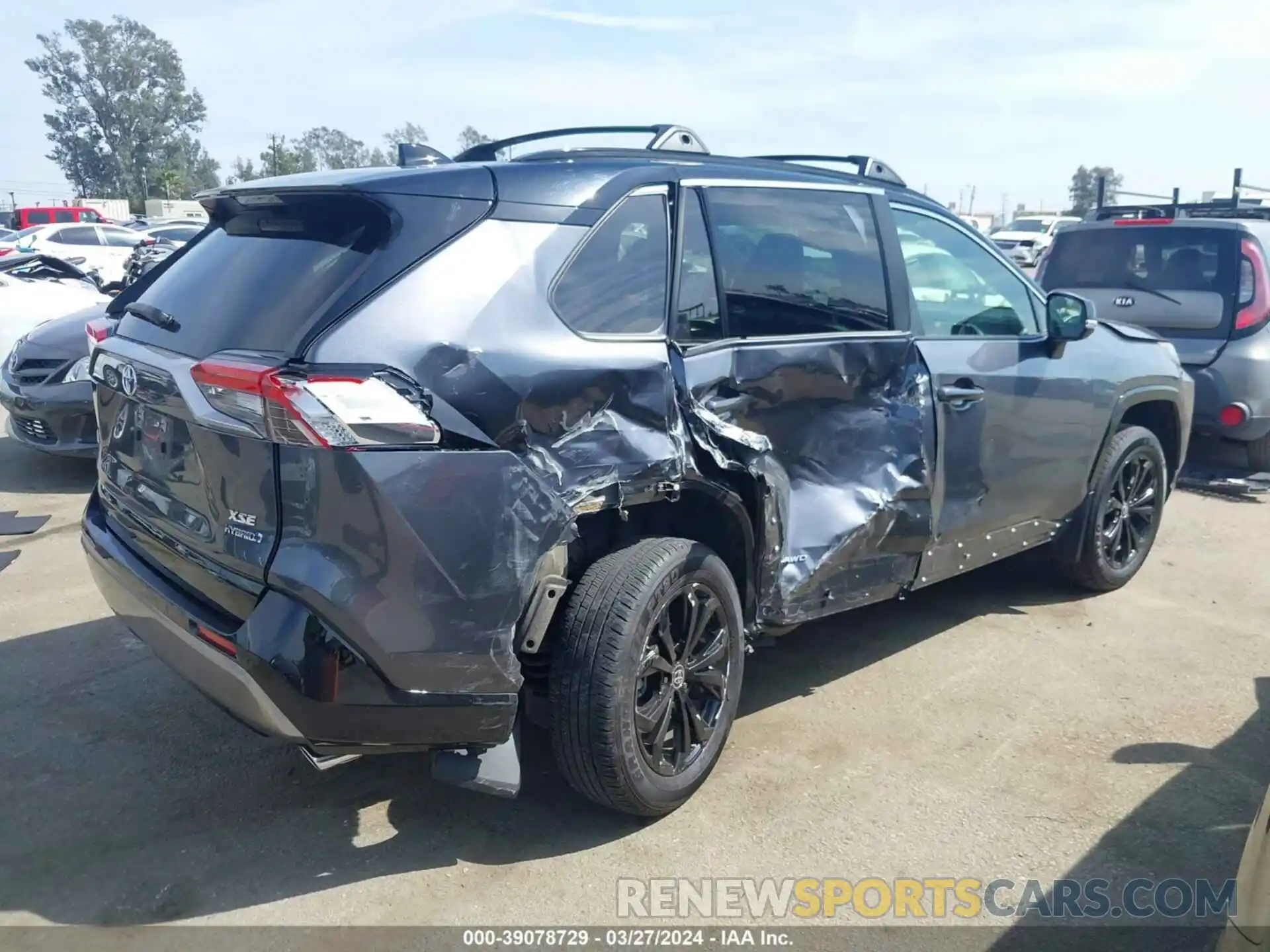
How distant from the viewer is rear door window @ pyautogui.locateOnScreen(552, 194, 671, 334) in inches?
115

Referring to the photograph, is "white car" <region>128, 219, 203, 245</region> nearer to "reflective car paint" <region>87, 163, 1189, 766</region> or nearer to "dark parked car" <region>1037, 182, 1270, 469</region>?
"dark parked car" <region>1037, 182, 1270, 469</region>

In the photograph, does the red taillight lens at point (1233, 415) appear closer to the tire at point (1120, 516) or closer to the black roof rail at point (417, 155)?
the tire at point (1120, 516)

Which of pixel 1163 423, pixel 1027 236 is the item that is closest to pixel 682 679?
pixel 1163 423

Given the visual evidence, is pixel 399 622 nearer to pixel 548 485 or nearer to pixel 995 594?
pixel 548 485

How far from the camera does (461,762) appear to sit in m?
2.81

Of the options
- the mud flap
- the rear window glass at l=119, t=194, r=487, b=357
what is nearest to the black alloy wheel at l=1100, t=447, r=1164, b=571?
the mud flap

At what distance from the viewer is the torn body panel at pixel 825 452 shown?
331cm

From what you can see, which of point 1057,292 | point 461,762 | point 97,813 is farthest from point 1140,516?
point 97,813

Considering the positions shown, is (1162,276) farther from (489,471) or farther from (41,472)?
(41,472)

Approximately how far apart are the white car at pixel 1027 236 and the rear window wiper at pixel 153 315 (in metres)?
25.4

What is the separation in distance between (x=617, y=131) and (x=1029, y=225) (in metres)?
35.4

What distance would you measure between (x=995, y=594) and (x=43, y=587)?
4650 mm

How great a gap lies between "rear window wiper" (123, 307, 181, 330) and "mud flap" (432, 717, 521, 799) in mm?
1413

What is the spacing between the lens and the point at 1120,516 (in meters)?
5.23
